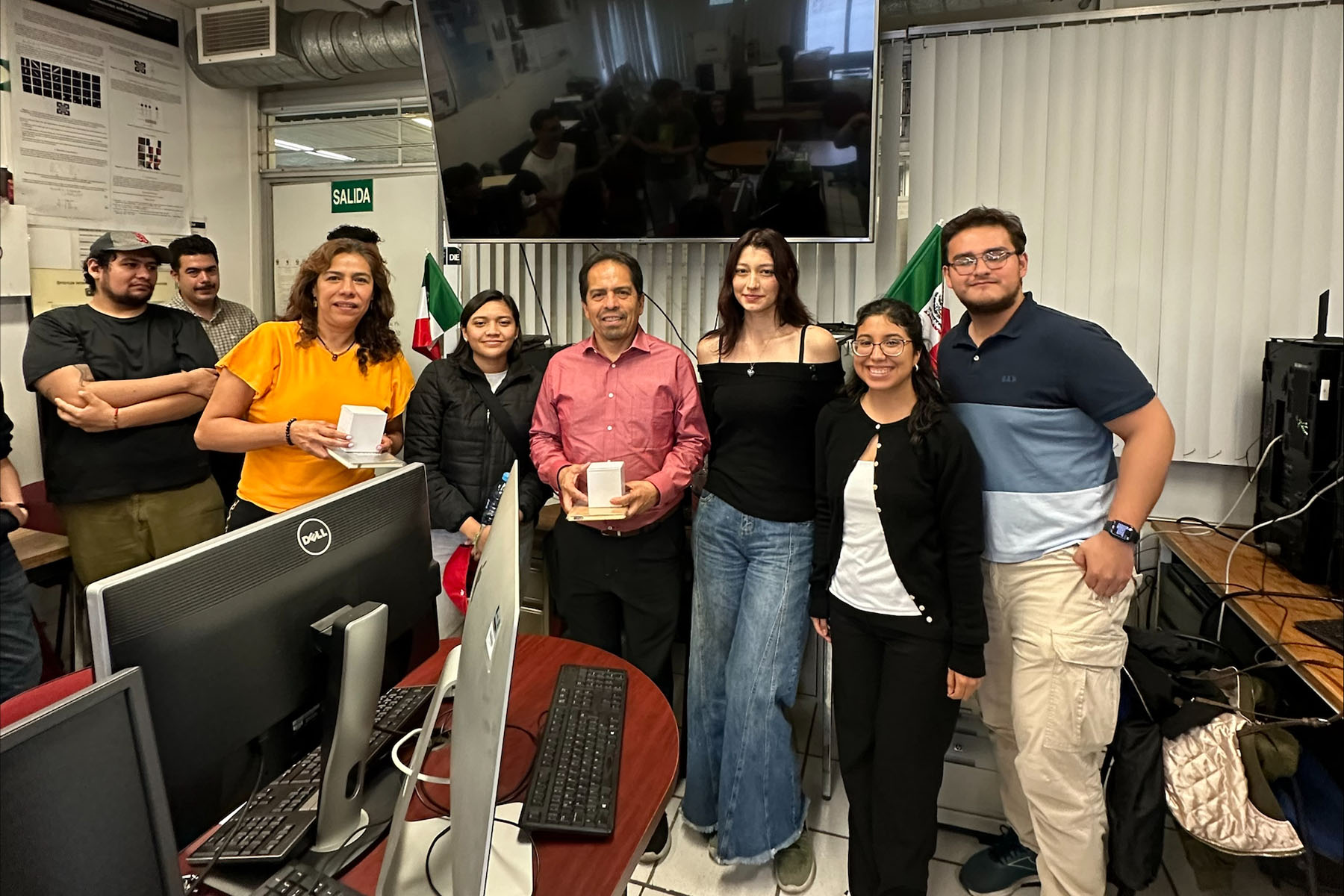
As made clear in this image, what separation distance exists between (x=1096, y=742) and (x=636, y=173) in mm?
2364

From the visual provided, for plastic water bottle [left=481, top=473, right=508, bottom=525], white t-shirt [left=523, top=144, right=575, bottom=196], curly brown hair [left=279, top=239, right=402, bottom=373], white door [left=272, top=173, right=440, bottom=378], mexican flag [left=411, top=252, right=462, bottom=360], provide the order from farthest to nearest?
white door [left=272, top=173, right=440, bottom=378]
mexican flag [left=411, top=252, right=462, bottom=360]
white t-shirt [left=523, top=144, right=575, bottom=196]
plastic water bottle [left=481, top=473, right=508, bottom=525]
curly brown hair [left=279, top=239, right=402, bottom=373]

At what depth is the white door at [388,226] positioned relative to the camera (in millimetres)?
3863

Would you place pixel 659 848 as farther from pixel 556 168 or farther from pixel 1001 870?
pixel 556 168

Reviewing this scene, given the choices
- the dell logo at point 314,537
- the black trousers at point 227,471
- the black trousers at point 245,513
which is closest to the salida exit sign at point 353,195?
the black trousers at point 227,471

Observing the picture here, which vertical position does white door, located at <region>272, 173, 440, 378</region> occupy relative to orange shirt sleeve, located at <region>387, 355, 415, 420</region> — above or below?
above

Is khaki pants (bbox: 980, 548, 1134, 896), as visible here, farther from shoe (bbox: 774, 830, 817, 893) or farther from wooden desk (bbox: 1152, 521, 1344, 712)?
shoe (bbox: 774, 830, 817, 893)

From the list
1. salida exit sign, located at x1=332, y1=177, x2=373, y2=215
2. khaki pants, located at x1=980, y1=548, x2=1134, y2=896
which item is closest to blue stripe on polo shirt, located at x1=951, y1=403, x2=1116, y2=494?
khaki pants, located at x1=980, y1=548, x2=1134, y2=896

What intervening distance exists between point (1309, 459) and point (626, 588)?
6.17 feet

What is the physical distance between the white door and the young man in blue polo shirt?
2811 mm

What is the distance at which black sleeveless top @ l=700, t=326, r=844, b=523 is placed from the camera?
200 cm

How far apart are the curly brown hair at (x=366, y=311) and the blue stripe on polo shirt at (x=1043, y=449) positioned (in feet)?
5.26

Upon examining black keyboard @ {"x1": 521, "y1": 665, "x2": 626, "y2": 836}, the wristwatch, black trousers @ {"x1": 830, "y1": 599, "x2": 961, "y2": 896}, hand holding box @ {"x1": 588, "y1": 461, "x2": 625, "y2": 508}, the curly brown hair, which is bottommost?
black trousers @ {"x1": 830, "y1": 599, "x2": 961, "y2": 896}

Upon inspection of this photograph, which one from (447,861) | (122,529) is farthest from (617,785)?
(122,529)

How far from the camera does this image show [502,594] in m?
0.74
